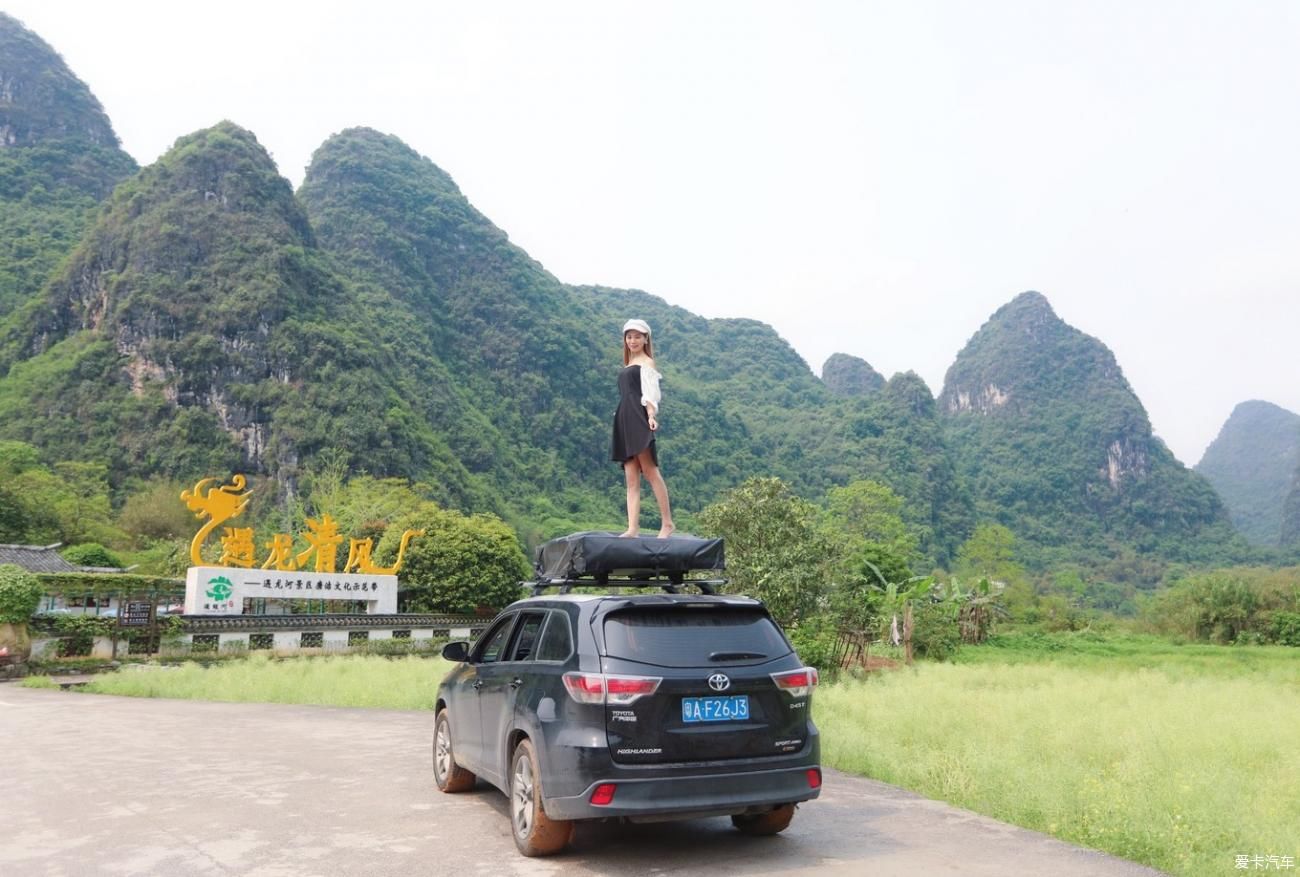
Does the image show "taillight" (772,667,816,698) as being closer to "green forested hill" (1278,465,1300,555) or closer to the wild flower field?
the wild flower field

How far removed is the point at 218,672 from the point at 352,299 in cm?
9601

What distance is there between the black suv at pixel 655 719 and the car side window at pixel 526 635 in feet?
0.41

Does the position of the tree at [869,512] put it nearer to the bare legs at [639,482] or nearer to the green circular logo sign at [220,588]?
the green circular logo sign at [220,588]

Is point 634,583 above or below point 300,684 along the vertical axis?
above

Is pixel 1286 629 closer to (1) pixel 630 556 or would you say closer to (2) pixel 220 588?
(2) pixel 220 588

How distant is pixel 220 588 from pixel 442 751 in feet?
82.1

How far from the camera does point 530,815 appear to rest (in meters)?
4.66

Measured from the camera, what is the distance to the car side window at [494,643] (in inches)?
229

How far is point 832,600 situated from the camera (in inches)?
796

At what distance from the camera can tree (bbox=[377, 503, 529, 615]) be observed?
44156 mm

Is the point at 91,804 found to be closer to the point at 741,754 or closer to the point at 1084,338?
the point at 741,754

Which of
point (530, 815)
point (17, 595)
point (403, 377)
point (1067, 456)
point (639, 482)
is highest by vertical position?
point (403, 377)

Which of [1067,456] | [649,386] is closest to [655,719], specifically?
[649,386]

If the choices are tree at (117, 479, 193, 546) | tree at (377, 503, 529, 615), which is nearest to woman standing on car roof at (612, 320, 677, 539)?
tree at (377, 503, 529, 615)
